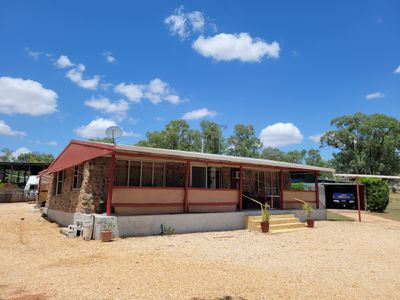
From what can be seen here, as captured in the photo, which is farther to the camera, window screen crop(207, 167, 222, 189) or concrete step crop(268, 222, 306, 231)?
window screen crop(207, 167, 222, 189)

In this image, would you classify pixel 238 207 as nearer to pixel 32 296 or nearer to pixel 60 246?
pixel 60 246

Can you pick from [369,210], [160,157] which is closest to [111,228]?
[160,157]

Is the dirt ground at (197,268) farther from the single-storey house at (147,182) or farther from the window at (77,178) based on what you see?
the window at (77,178)

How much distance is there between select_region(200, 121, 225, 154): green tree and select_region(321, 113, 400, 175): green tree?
59.2 ft

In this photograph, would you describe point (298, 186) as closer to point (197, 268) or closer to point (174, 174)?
point (174, 174)

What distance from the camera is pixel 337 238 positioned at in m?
11.3

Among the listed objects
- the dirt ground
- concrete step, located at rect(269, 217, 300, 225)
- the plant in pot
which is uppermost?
the plant in pot

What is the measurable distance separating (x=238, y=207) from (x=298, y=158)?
239ft

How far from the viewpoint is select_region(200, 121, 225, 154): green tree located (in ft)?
172

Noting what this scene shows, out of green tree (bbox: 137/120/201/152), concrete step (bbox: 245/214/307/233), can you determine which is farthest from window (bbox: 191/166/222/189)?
green tree (bbox: 137/120/201/152)

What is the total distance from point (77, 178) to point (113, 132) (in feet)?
8.37

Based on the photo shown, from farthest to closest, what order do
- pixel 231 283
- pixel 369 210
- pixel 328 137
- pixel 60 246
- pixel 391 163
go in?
pixel 328 137
pixel 391 163
pixel 369 210
pixel 60 246
pixel 231 283

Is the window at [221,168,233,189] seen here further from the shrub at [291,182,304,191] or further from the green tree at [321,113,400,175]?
the green tree at [321,113,400,175]

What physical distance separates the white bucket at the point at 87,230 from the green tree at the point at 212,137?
139 feet
